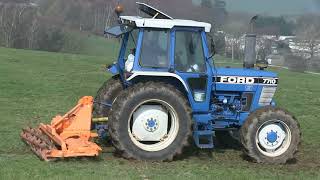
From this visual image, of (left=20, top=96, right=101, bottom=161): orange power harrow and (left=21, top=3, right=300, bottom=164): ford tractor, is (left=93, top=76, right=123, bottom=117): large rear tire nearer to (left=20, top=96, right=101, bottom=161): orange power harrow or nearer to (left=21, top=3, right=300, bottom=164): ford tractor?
(left=21, top=3, right=300, bottom=164): ford tractor

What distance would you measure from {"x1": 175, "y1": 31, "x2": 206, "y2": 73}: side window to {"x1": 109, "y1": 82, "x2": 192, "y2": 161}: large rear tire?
543 millimetres

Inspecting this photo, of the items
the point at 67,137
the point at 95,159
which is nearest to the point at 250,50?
the point at 95,159

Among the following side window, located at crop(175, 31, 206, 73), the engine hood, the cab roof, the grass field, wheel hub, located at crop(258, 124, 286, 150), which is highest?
the cab roof

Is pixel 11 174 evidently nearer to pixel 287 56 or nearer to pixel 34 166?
pixel 34 166

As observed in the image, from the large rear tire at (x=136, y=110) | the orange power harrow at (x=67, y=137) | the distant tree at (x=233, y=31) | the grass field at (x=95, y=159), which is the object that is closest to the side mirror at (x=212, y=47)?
the large rear tire at (x=136, y=110)

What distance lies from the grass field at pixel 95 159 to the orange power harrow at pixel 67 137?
145 millimetres

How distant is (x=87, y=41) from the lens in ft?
136

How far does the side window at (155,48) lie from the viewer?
8781 millimetres

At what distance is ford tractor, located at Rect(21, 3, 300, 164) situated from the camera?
8367 mm

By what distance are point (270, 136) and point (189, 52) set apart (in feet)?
5.77

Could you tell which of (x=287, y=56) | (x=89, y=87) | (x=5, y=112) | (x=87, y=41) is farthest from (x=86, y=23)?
(x=5, y=112)

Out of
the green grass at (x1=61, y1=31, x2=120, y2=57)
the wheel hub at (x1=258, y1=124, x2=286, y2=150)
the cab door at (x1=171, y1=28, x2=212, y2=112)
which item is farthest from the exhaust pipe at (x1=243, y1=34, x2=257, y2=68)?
the green grass at (x1=61, y1=31, x2=120, y2=57)

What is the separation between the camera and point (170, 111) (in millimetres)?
8648

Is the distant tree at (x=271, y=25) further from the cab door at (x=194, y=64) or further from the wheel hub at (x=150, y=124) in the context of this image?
the wheel hub at (x=150, y=124)
